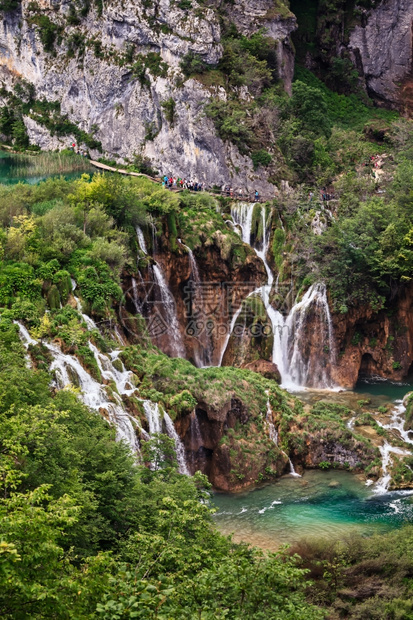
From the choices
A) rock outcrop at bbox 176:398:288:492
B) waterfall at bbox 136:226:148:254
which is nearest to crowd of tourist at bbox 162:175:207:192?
waterfall at bbox 136:226:148:254

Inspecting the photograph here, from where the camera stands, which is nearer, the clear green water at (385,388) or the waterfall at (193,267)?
the clear green water at (385,388)

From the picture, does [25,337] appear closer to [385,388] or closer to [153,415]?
[153,415]

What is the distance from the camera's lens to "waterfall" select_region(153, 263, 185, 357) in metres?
34.9

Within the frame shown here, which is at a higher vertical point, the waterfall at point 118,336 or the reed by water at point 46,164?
the reed by water at point 46,164

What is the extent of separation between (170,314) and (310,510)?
13.7m

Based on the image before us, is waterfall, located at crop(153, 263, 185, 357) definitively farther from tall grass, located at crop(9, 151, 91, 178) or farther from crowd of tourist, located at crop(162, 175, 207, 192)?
tall grass, located at crop(9, 151, 91, 178)

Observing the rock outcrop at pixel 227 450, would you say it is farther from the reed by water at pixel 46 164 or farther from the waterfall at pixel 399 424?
the reed by water at pixel 46 164

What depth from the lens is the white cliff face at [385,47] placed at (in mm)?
62250

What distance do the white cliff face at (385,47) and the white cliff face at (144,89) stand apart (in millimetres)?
8700

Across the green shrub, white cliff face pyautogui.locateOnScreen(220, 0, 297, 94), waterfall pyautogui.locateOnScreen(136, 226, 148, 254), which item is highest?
white cliff face pyautogui.locateOnScreen(220, 0, 297, 94)

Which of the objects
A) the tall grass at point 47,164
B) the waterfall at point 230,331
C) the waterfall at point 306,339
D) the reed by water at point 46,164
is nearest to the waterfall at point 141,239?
the waterfall at point 230,331

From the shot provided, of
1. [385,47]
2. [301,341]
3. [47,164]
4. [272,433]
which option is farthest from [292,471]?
[385,47]

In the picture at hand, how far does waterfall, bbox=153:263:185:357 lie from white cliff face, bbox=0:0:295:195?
14.0 metres

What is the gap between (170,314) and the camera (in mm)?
35562
